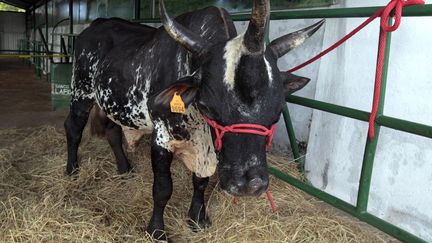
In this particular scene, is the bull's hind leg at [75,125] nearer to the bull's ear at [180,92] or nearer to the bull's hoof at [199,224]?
the bull's hoof at [199,224]

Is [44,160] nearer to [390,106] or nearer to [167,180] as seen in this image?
[167,180]

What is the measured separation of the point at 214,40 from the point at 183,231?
129 cm

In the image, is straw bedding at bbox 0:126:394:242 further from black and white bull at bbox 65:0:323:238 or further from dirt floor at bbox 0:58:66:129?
dirt floor at bbox 0:58:66:129

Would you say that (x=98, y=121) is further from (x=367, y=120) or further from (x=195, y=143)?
(x=367, y=120)

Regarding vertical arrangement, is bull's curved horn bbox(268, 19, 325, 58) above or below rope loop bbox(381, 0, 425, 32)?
below

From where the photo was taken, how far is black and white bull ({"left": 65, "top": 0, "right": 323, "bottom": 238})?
1.75 m

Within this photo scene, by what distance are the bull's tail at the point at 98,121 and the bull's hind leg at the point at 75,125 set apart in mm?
246

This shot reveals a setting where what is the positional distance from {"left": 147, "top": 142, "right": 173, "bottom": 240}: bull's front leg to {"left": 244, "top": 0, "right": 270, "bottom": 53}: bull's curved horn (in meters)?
1.05

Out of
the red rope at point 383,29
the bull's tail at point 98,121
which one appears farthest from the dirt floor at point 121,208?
the red rope at point 383,29

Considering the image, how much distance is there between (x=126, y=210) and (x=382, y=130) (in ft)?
6.16

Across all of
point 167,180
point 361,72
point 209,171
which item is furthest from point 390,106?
point 167,180

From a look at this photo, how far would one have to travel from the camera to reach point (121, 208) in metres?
3.07

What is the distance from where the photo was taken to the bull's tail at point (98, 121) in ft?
13.0

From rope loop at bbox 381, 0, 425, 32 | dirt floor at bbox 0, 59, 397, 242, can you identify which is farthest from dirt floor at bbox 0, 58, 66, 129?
rope loop at bbox 381, 0, 425, 32
